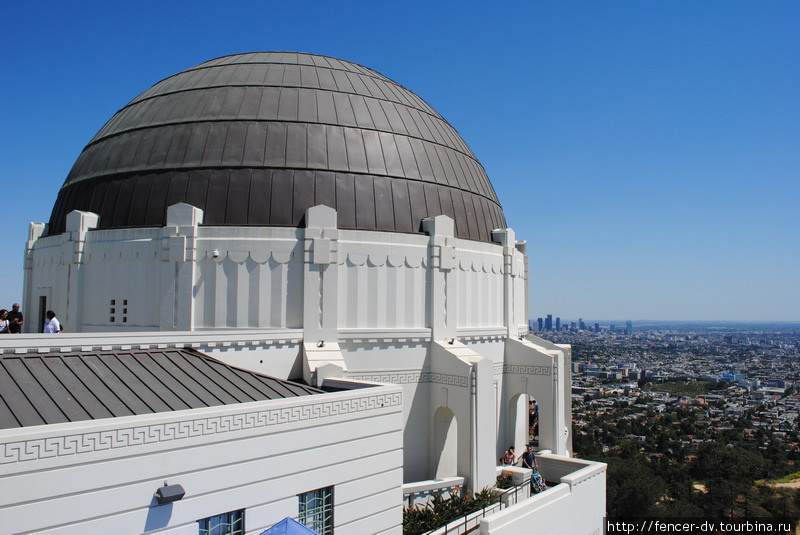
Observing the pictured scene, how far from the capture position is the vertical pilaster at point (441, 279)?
1909 centimetres

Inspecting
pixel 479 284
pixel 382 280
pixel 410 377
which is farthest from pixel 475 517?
pixel 479 284

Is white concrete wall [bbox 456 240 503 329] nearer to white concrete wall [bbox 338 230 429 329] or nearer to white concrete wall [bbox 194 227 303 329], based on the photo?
white concrete wall [bbox 338 230 429 329]

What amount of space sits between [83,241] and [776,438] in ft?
262

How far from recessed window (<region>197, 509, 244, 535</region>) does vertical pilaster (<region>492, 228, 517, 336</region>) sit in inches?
565

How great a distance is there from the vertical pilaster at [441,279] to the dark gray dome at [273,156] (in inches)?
32.0

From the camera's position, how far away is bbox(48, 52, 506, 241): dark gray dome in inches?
727

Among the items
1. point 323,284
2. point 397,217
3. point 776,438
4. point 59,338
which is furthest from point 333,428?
point 776,438

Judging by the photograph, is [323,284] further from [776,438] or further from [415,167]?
[776,438]

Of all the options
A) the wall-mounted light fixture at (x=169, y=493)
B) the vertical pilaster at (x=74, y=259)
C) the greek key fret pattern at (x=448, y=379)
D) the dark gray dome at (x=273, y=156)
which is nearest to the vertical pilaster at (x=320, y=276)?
the dark gray dome at (x=273, y=156)

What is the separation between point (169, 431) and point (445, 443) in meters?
11.8

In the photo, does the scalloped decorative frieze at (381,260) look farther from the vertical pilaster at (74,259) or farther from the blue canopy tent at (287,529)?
the blue canopy tent at (287,529)

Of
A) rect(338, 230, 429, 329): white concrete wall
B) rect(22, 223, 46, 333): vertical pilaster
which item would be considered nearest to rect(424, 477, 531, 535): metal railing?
rect(338, 230, 429, 329): white concrete wall

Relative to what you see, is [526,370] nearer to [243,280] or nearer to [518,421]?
[518,421]

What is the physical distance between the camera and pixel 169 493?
28.1 feet
